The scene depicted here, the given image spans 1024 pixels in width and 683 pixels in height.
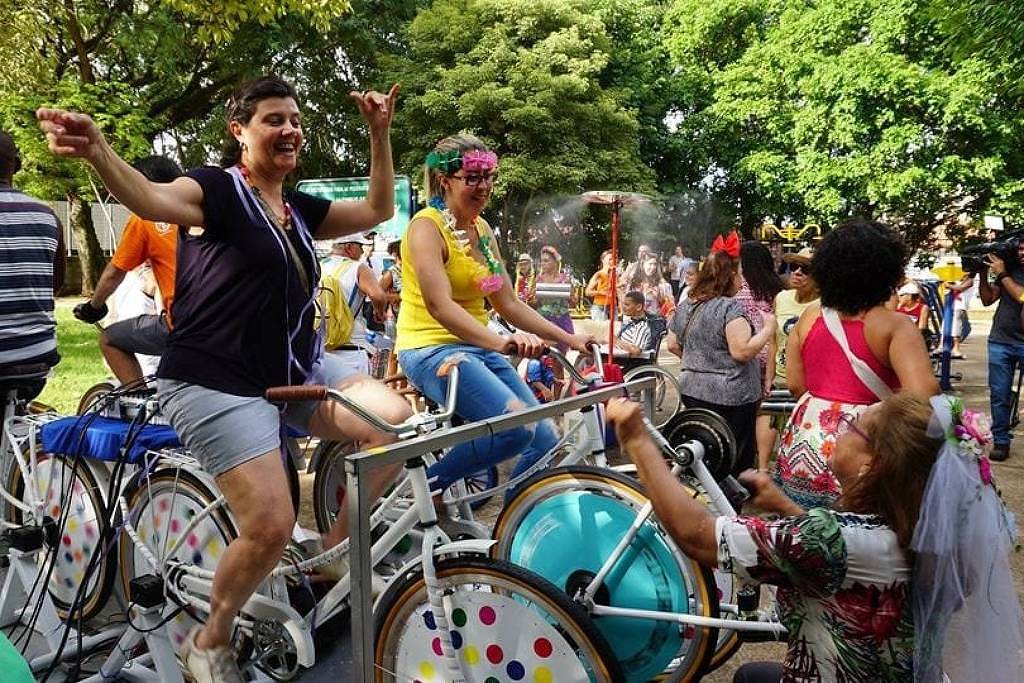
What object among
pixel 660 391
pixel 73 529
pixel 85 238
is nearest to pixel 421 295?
pixel 73 529

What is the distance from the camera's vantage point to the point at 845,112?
899 inches

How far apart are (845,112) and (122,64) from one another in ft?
60.1

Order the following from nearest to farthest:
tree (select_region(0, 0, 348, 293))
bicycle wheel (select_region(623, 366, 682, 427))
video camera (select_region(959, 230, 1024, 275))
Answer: bicycle wheel (select_region(623, 366, 682, 427)) < video camera (select_region(959, 230, 1024, 275)) < tree (select_region(0, 0, 348, 293))

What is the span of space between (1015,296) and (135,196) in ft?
21.6

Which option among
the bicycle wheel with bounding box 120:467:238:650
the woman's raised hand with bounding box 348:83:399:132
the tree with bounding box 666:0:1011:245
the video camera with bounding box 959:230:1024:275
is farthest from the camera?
the tree with bounding box 666:0:1011:245

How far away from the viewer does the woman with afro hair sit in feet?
9.16

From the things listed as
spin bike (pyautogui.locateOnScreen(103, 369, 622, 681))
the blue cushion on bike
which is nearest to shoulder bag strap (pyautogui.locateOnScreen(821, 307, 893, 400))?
spin bike (pyautogui.locateOnScreen(103, 369, 622, 681))

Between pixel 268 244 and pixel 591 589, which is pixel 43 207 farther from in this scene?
pixel 591 589

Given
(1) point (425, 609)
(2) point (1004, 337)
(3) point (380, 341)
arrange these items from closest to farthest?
(1) point (425, 609) → (2) point (1004, 337) → (3) point (380, 341)

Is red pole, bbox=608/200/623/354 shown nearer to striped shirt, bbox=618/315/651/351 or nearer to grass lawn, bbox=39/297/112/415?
striped shirt, bbox=618/315/651/351

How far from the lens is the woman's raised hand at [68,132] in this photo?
1875mm

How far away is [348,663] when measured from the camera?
3.10m

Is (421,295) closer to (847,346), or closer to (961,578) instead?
(847,346)

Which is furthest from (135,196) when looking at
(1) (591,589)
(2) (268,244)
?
(1) (591,589)
